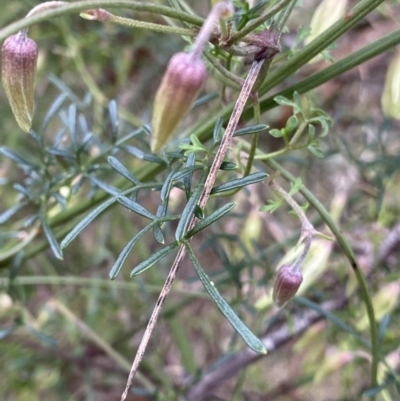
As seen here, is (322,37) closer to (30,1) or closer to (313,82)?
(313,82)

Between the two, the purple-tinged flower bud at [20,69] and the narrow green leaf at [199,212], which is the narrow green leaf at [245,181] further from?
the purple-tinged flower bud at [20,69]

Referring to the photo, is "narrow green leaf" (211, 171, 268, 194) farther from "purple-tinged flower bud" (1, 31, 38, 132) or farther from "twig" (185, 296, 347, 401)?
"twig" (185, 296, 347, 401)

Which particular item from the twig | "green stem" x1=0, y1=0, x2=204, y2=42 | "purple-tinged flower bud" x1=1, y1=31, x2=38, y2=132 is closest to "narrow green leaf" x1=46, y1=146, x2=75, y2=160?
"purple-tinged flower bud" x1=1, y1=31, x2=38, y2=132

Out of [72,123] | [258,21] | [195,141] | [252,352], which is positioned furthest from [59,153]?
[252,352]

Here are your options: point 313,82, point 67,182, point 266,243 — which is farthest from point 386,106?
point 266,243

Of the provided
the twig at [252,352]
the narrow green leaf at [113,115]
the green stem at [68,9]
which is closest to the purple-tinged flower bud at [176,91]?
the green stem at [68,9]

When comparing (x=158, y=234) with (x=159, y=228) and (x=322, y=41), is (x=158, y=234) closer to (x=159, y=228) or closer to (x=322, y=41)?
(x=159, y=228)
